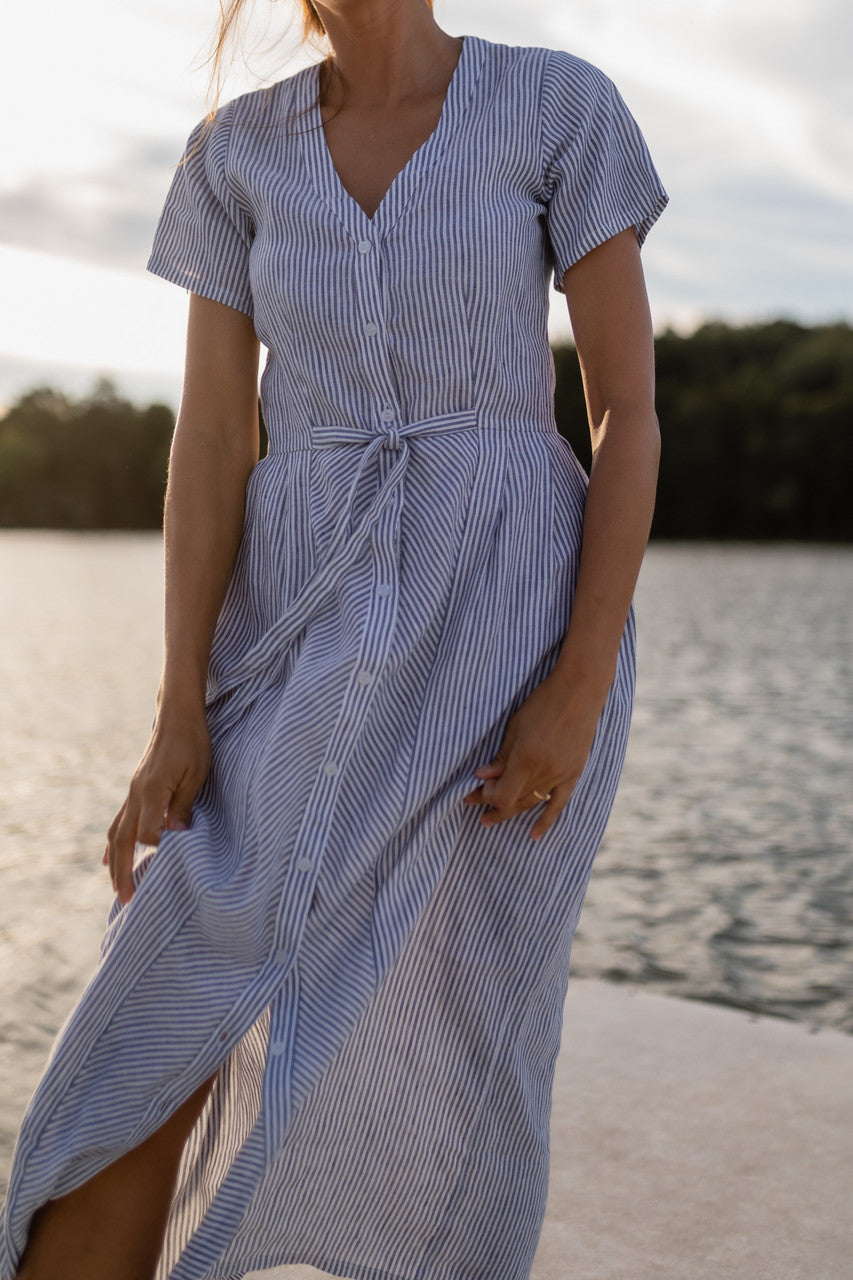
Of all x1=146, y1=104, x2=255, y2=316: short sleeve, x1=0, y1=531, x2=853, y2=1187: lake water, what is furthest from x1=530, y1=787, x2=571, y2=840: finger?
x1=0, y1=531, x2=853, y2=1187: lake water

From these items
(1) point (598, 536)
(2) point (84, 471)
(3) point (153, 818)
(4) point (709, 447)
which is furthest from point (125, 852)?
(2) point (84, 471)

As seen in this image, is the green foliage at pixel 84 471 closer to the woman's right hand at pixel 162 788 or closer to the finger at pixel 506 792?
the woman's right hand at pixel 162 788

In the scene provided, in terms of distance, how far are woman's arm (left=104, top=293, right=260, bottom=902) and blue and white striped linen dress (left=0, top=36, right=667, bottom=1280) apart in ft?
0.09

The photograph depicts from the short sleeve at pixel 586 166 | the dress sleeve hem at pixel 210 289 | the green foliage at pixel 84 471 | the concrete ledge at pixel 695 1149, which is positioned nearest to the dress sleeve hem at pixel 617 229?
the short sleeve at pixel 586 166

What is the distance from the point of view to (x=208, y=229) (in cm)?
152

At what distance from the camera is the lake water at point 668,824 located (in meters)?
3.82

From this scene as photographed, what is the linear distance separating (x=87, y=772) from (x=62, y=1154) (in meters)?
5.90

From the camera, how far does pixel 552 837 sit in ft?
4.63

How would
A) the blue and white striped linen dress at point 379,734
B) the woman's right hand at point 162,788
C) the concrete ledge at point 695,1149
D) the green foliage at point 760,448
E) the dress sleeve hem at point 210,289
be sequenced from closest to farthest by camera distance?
the blue and white striped linen dress at point 379,734 → the woman's right hand at point 162,788 → the dress sleeve hem at point 210,289 → the concrete ledge at point 695,1149 → the green foliage at point 760,448

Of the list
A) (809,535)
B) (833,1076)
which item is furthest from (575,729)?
(809,535)

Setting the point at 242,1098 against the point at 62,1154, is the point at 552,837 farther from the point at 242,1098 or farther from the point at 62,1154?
the point at 62,1154

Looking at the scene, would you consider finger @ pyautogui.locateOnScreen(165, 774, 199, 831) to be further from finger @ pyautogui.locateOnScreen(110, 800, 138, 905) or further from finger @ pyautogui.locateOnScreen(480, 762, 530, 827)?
finger @ pyautogui.locateOnScreen(480, 762, 530, 827)

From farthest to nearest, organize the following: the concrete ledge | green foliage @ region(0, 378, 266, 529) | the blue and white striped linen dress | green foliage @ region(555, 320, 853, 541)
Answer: green foliage @ region(0, 378, 266, 529), green foliage @ region(555, 320, 853, 541), the concrete ledge, the blue and white striped linen dress

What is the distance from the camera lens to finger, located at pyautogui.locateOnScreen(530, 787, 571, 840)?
4.48 ft
